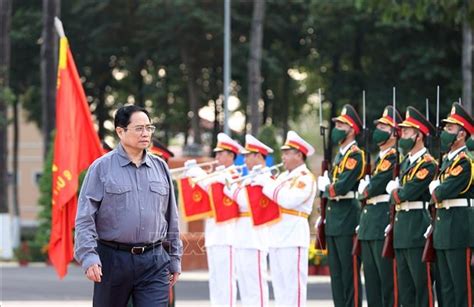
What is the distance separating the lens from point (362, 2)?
19.7m

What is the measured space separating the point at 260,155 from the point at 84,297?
4.49 meters

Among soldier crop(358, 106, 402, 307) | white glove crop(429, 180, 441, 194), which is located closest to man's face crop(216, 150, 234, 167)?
soldier crop(358, 106, 402, 307)

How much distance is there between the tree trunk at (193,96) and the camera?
41.3m

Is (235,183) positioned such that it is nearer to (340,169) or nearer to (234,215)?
(234,215)

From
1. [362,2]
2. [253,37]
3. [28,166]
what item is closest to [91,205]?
[362,2]

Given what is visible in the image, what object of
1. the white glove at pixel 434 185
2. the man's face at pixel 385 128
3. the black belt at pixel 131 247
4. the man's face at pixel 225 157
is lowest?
the black belt at pixel 131 247

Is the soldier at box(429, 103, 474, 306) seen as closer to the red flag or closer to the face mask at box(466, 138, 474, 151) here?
the face mask at box(466, 138, 474, 151)

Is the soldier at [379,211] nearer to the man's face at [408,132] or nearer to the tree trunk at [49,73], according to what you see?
the man's face at [408,132]

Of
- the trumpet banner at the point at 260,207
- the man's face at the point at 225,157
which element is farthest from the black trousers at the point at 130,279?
the man's face at the point at 225,157

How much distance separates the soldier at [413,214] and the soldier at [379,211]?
1.12 ft

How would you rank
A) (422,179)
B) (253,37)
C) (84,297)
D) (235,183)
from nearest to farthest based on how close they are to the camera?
(422,179) → (235,183) → (84,297) → (253,37)

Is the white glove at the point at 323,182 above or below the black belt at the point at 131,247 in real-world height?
above

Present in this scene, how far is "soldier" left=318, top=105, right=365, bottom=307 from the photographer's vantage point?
45.3 ft

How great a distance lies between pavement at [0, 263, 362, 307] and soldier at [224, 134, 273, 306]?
2222mm
